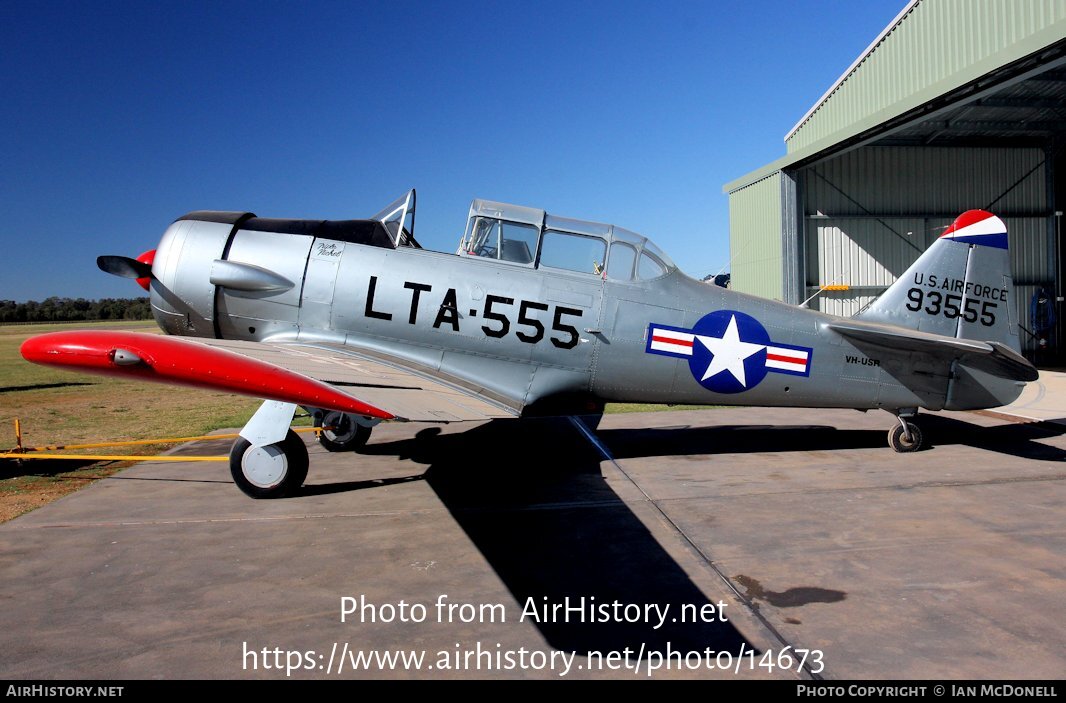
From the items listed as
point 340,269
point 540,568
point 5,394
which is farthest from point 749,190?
point 5,394

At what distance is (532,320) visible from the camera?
6.59 m

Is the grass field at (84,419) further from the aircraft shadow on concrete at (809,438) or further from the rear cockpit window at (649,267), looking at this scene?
the rear cockpit window at (649,267)

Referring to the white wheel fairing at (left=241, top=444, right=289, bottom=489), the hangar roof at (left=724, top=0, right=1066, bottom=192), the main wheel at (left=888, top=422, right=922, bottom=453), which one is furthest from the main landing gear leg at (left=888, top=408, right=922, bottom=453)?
the white wheel fairing at (left=241, top=444, right=289, bottom=489)

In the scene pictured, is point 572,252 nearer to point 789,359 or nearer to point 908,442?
point 789,359

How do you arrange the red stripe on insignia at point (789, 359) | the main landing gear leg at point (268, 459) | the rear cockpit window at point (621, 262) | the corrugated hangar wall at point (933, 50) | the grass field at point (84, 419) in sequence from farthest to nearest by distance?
1. the corrugated hangar wall at point (933, 50)
2. the red stripe on insignia at point (789, 359)
3. the rear cockpit window at point (621, 262)
4. the grass field at point (84, 419)
5. the main landing gear leg at point (268, 459)

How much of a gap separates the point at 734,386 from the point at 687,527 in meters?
2.40

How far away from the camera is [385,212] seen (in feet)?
23.1

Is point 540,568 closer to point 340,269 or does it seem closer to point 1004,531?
point 1004,531

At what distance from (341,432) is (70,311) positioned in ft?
308

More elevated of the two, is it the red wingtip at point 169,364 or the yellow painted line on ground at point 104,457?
the red wingtip at point 169,364

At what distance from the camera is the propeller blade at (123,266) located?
6758 mm

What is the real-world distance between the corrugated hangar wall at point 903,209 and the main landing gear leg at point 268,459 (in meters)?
15.8

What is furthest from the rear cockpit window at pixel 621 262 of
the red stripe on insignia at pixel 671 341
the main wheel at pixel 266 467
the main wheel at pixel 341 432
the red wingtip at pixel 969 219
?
the red wingtip at pixel 969 219

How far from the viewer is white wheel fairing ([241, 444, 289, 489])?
564 centimetres
